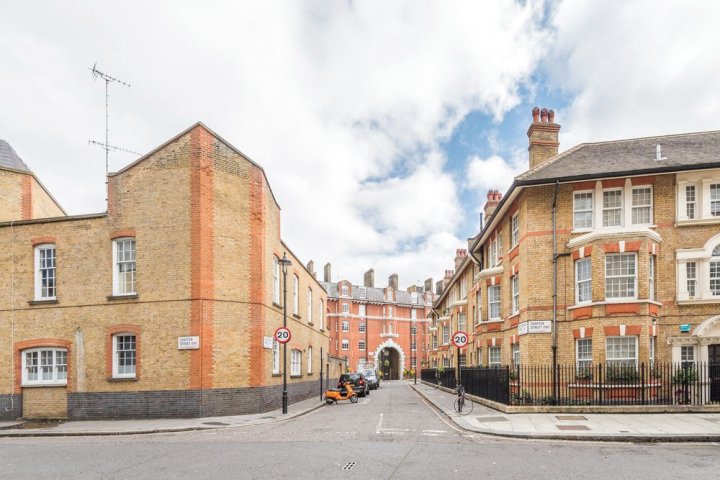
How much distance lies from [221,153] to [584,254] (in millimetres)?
13531

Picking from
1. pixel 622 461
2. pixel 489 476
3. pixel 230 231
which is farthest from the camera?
pixel 230 231

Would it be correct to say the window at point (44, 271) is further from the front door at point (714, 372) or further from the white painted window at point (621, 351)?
the front door at point (714, 372)

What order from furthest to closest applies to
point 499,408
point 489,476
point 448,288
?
point 448,288, point 499,408, point 489,476

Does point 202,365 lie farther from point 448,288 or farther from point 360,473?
point 448,288

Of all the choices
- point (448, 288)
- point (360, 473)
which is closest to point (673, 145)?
point (360, 473)

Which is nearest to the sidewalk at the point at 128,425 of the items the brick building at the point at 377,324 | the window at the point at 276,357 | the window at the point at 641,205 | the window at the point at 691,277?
the window at the point at 276,357

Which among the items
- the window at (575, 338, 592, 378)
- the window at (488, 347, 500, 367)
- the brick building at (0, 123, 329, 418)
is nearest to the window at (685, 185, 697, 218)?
the window at (575, 338, 592, 378)

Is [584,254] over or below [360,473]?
over

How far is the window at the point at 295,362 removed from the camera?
2641 centimetres

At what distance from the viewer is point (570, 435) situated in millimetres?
12430

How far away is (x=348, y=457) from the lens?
10.1 m

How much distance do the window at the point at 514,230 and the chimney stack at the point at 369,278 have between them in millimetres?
61732

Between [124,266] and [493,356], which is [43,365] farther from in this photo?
[493,356]

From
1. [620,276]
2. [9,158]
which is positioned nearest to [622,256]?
[620,276]
